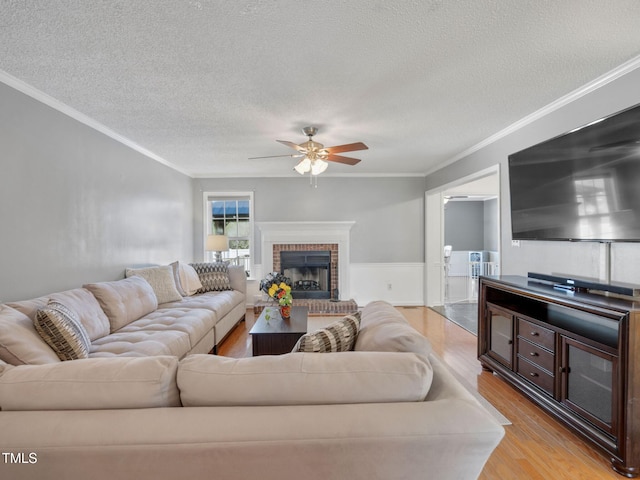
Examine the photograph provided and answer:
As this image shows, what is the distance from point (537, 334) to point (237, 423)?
7.98ft

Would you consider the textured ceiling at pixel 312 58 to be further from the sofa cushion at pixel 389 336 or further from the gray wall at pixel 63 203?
the sofa cushion at pixel 389 336

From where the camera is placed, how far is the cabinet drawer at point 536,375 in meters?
2.30

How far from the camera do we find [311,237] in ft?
19.0

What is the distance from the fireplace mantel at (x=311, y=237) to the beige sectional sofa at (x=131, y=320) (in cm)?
169

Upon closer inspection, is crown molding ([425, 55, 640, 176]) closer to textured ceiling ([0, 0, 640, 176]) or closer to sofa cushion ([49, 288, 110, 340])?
textured ceiling ([0, 0, 640, 176])

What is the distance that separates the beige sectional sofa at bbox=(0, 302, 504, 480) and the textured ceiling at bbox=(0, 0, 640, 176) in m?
1.74

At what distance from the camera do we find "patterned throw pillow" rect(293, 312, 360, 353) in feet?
4.70

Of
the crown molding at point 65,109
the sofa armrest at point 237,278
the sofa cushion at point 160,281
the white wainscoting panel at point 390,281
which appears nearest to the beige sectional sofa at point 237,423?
the crown molding at point 65,109

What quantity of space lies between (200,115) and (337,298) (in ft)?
12.6

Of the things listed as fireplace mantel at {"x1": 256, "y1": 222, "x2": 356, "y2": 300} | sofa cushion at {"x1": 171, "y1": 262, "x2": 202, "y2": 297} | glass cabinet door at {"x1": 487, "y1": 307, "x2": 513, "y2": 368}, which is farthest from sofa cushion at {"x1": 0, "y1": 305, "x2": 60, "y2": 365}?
fireplace mantel at {"x1": 256, "y1": 222, "x2": 356, "y2": 300}

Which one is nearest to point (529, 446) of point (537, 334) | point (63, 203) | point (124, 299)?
point (537, 334)

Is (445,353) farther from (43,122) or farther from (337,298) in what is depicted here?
(43,122)

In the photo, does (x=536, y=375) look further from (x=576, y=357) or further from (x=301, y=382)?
(x=301, y=382)

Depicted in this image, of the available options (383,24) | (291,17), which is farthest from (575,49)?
(291,17)
